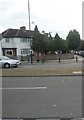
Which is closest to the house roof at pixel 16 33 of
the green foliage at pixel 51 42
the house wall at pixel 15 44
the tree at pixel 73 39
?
the house wall at pixel 15 44

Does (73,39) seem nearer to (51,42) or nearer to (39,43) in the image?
(51,42)

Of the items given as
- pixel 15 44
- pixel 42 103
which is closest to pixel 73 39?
pixel 15 44

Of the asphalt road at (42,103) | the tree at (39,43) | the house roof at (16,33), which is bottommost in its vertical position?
the asphalt road at (42,103)

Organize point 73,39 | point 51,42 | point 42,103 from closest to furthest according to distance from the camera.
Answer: point 42,103 < point 51,42 < point 73,39

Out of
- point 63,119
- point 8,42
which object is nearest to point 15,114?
point 63,119

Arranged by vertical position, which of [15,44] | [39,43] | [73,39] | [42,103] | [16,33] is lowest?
[42,103]

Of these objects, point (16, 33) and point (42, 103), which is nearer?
point (42, 103)

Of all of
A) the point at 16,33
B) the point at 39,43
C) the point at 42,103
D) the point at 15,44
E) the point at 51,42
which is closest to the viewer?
the point at 42,103

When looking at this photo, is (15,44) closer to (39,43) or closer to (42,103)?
(39,43)

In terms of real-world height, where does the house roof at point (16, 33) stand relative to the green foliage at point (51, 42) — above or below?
above

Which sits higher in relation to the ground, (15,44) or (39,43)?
(15,44)


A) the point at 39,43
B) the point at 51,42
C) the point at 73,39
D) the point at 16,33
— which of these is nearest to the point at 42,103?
the point at 39,43

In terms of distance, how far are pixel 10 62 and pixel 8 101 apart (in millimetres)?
26530

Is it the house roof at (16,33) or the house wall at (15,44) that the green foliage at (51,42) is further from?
the house wall at (15,44)
